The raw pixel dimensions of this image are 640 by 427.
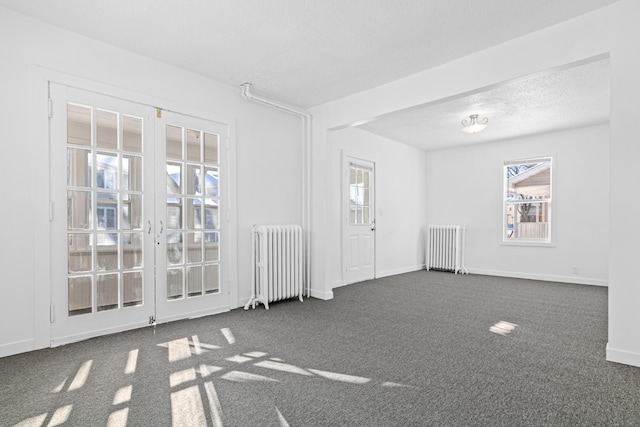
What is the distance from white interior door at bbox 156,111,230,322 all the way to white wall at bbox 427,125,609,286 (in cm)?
528

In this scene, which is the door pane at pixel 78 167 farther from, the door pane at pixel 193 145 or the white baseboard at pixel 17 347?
the white baseboard at pixel 17 347

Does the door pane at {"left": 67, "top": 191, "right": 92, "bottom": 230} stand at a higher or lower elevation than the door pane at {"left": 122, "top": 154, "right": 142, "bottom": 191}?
lower

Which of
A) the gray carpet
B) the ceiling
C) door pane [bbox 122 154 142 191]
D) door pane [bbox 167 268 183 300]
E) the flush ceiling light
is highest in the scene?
the ceiling

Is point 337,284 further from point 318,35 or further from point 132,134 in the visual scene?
point 318,35

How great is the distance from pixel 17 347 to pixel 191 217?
5.86 feet

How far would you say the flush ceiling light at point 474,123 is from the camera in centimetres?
498

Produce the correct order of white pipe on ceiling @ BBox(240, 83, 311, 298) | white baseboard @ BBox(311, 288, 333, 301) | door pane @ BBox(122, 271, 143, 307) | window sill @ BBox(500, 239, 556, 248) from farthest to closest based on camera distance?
window sill @ BBox(500, 239, 556, 248)
white pipe on ceiling @ BBox(240, 83, 311, 298)
white baseboard @ BBox(311, 288, 333, 301)
door pane @ BBox(122, 271, 143, 307)

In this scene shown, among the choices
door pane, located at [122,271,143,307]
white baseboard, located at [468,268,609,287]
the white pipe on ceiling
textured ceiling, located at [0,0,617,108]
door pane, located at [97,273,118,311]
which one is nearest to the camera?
textured ceiling, located at [0,0,617,108]

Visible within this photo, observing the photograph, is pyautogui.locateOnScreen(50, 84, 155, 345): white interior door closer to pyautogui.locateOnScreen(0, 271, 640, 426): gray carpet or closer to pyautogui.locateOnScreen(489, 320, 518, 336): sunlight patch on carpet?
pyautogui.locateOnScreen(0, 271, 640, 426): gray carpet

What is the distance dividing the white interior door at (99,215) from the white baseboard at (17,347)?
0.15 meters

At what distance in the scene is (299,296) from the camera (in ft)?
14.9

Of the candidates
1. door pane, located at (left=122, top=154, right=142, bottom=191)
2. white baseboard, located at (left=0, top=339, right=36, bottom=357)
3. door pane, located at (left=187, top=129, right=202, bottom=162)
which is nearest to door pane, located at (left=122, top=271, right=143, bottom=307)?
white baseboard, located at (left=0, top=339, right=36, bottom=357)

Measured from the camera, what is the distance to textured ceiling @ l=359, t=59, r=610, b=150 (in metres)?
3.87

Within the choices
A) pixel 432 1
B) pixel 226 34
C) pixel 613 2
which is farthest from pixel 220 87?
pixel 613 2
